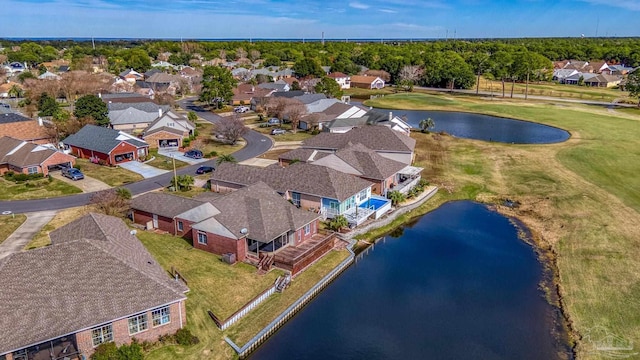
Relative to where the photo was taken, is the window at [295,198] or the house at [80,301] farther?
the window at [295,198]

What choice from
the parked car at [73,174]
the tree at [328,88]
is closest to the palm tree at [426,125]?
the tree at [328,88]

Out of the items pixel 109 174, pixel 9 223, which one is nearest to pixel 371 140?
pixel 109 174

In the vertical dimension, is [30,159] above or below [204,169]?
above

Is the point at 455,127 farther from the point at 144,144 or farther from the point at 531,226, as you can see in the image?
the point at 144,144

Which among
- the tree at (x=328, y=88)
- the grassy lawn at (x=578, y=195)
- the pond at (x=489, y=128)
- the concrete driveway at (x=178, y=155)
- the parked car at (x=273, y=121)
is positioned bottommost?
the grassy lawn at (x=578, y=195)

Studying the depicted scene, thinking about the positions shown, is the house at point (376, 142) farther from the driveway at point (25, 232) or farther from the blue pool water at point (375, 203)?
the driveway at point (25, 232)

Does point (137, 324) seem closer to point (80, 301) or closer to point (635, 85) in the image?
point (80, 301)
